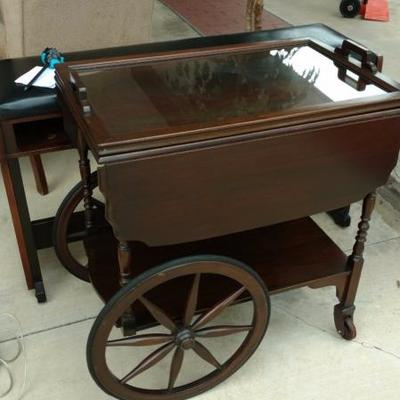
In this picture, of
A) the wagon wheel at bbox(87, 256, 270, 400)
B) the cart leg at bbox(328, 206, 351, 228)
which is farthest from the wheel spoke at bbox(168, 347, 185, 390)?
the cart leg at bbox(328, 206, 351, 228)

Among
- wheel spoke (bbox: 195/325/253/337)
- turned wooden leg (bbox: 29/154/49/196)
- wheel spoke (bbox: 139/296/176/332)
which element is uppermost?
wheel spoke (bbox: 139/296/176/332)

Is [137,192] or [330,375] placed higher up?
[137,192]

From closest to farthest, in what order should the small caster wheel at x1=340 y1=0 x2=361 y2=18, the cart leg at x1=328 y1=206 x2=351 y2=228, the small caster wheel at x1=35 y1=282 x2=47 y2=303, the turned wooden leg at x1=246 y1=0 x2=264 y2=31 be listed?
the small caster wheel at x1=35 y1=282 x2=47 y2=303 → the cart leg at x1=328 y1=206 x2=351 y2=228 → the turned wooden leg at x1=246 y1=0 x2=264 y2=31 → the small caster wheel at x1=340 y1=0 x2=361 y2=18

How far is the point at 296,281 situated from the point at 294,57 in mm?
588

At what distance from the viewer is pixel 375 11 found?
415 cm

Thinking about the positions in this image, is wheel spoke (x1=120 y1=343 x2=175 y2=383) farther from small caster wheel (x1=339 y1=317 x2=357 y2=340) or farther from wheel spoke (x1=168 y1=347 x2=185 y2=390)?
small caster wheel (x1=339 y1=317 x2=357 y2=340)

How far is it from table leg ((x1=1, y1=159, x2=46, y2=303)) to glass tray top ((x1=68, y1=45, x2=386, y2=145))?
366mm

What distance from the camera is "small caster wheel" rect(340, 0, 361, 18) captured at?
4.06 m

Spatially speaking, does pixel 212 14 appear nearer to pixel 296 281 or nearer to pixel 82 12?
pixel 82 12

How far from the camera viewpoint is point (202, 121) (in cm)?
115

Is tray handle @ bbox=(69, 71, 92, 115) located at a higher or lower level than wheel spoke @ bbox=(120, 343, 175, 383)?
higher

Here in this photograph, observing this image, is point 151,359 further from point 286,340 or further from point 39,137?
point 39,137

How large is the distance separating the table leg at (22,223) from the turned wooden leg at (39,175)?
0.52m

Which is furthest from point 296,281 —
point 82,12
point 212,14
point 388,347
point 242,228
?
point 212,14
